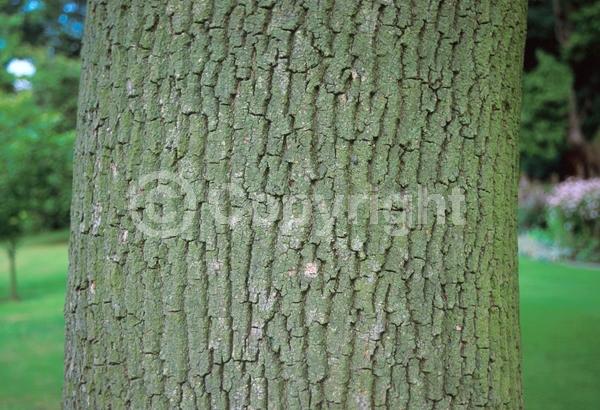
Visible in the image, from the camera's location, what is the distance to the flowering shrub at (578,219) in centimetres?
1195

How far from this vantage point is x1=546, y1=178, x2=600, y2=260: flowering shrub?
1195 cm

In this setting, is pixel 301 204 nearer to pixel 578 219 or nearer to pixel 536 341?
pixel 536 341

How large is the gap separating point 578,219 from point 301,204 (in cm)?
1188

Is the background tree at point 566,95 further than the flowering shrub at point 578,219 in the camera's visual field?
Yes

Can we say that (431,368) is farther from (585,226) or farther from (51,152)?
(585,226)

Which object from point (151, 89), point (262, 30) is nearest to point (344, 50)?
point (262, 30)

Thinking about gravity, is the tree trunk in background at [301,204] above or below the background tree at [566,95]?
below

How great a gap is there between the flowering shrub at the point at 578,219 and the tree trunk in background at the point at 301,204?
10.8 m

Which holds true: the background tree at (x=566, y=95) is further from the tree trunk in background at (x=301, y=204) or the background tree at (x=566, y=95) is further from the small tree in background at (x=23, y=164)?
the tree trunk in background at (x=301, y=204)

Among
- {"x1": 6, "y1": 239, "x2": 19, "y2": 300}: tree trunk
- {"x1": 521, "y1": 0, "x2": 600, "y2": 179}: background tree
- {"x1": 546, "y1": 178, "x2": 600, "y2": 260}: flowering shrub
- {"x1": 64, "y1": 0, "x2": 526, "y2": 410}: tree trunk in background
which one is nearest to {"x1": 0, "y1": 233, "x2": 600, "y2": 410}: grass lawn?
{"x1": 6, "y1": 239, "x2": 19, "y2": 300}: tree trunk

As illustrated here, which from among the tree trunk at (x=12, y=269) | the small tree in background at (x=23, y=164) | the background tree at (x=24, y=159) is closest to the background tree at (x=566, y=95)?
the background tree at (x=24, y=159)

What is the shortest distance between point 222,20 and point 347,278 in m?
0.74

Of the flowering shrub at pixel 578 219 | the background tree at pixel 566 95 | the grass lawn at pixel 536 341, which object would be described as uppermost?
the background tree at pixel 566 95

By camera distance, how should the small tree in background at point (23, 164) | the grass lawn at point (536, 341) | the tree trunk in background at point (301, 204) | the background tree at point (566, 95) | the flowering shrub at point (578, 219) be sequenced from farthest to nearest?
1. the background tree at point (566, 95)
2. the flowering shrub at point (578, 219)
3. the small tree in background at point (23, 164)
4. the grass lawn at point (536, 341)
5. the tree trunk in background at point (301, 204)
